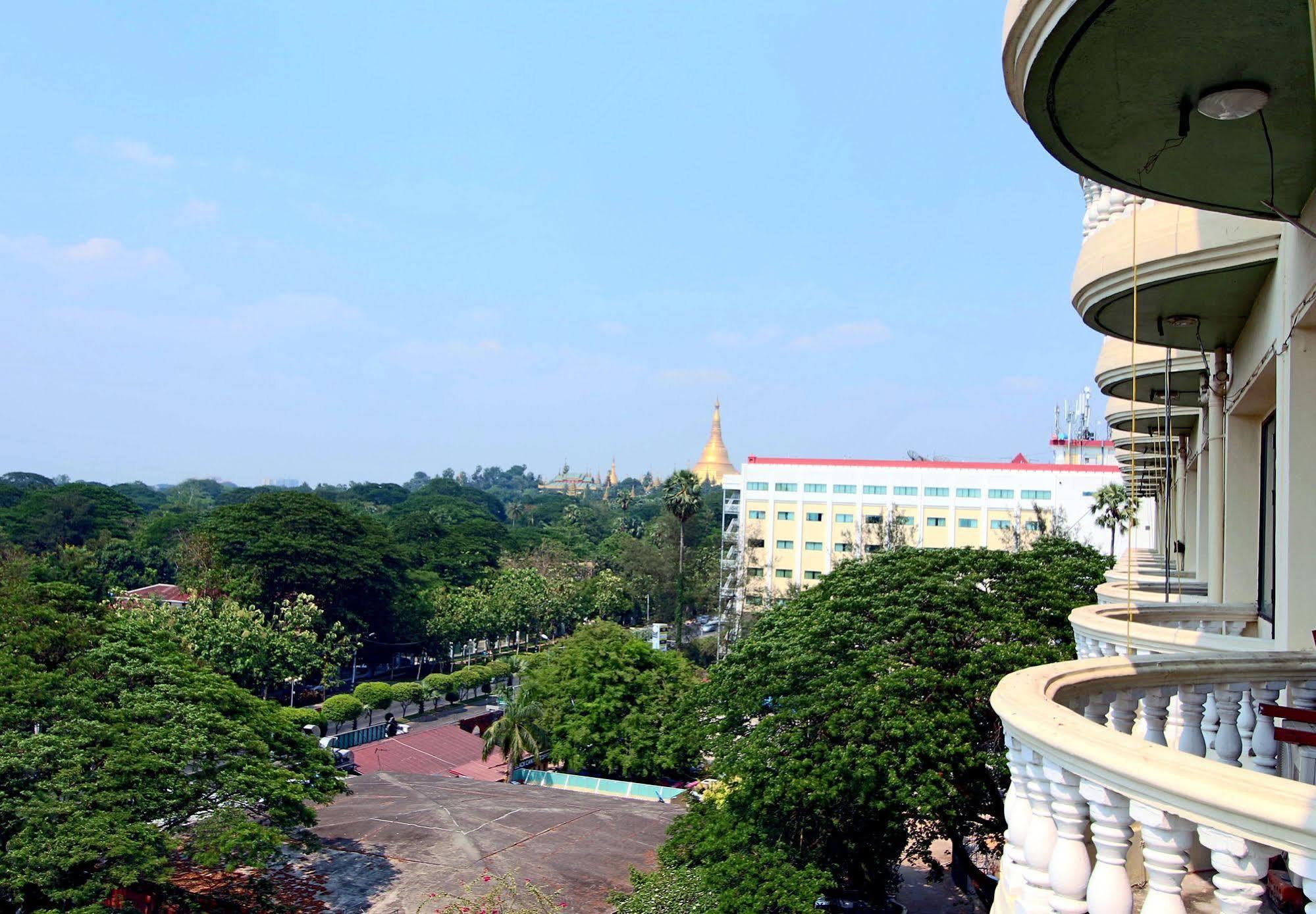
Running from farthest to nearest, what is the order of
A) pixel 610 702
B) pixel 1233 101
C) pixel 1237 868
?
pixel 610 702
pixel 1233 101
pixel 1237 868

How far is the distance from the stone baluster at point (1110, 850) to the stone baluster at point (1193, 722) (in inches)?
62.9

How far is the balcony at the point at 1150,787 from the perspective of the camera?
218cm

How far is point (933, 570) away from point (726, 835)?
5.88 m

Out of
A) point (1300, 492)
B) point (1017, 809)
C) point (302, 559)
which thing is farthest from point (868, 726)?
point (302, 559)

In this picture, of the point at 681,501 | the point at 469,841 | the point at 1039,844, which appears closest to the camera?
the point at 1039,844

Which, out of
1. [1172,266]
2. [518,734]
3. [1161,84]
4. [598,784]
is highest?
[1172,266]

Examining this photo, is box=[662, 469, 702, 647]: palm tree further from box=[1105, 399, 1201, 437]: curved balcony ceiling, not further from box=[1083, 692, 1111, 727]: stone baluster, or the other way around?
box=[1083, 692, 1111, 727]: stone baluster

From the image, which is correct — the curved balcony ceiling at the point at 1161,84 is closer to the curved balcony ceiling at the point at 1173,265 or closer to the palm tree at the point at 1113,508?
the curved balcony ceiling at the point at 1173,265

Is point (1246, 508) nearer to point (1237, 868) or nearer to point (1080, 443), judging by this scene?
point (1237, 868)

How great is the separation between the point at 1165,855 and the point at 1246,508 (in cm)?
710

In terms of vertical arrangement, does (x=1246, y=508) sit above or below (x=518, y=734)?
above

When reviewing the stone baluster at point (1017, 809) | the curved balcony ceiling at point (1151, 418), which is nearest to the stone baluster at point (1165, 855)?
the stone baluster at point (1017, 809)

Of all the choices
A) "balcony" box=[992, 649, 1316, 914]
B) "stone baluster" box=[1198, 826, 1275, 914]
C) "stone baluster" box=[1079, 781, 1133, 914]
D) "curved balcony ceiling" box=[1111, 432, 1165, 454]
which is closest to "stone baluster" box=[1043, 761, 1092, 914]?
"balcony" box=[992, 649, 1316, 914]

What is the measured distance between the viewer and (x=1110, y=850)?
254 cm
